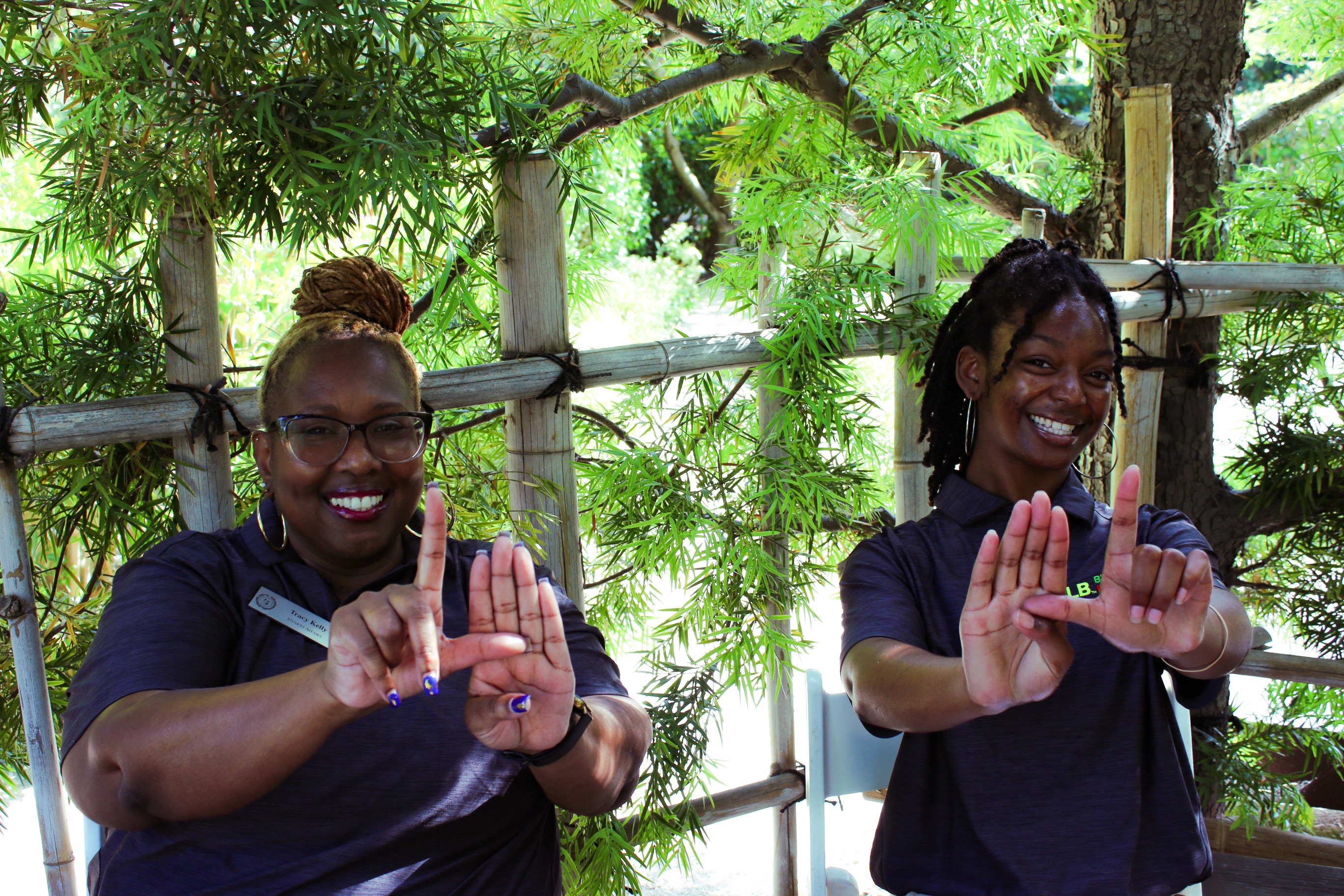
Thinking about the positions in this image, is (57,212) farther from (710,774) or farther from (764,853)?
(764,853)

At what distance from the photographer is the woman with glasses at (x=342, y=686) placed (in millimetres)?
1140

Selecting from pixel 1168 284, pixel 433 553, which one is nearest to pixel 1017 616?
pixel 433 553

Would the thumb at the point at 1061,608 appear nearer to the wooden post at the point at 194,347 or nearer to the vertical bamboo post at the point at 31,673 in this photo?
the wooden post at the point at 194,347

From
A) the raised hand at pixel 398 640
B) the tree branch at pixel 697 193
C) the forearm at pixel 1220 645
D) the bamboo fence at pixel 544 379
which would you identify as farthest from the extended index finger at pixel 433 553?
the tree branch at pixel 697 193

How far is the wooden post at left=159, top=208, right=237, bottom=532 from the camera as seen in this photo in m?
1.62

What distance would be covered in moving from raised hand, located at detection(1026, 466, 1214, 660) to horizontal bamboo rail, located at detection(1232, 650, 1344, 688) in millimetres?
1804

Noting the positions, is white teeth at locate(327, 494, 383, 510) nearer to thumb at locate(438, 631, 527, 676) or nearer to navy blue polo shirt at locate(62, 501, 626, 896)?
A: navy blue polo shirt at locate(62, 501, 626, 896)

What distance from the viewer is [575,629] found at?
61.3 inches

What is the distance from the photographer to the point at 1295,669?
2777mm

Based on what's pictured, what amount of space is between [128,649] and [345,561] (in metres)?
0.32

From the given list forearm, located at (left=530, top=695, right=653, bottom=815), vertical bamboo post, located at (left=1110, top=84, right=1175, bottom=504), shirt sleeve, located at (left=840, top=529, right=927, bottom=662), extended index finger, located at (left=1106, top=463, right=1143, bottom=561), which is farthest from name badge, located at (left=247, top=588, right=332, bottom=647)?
vertical bamboo post, located at (left=1110, top=84, right=1175, bottom=504)

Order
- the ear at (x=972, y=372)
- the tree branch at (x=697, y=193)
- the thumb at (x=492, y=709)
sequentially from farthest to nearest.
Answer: the tree branch at (x=697, y=193) < the ear at (x=972, y=372) < the thumb at (x=492, y=709)

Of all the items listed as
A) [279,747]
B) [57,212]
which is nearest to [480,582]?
[279,747]

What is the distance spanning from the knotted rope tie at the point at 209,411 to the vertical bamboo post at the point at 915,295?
4.24ft
